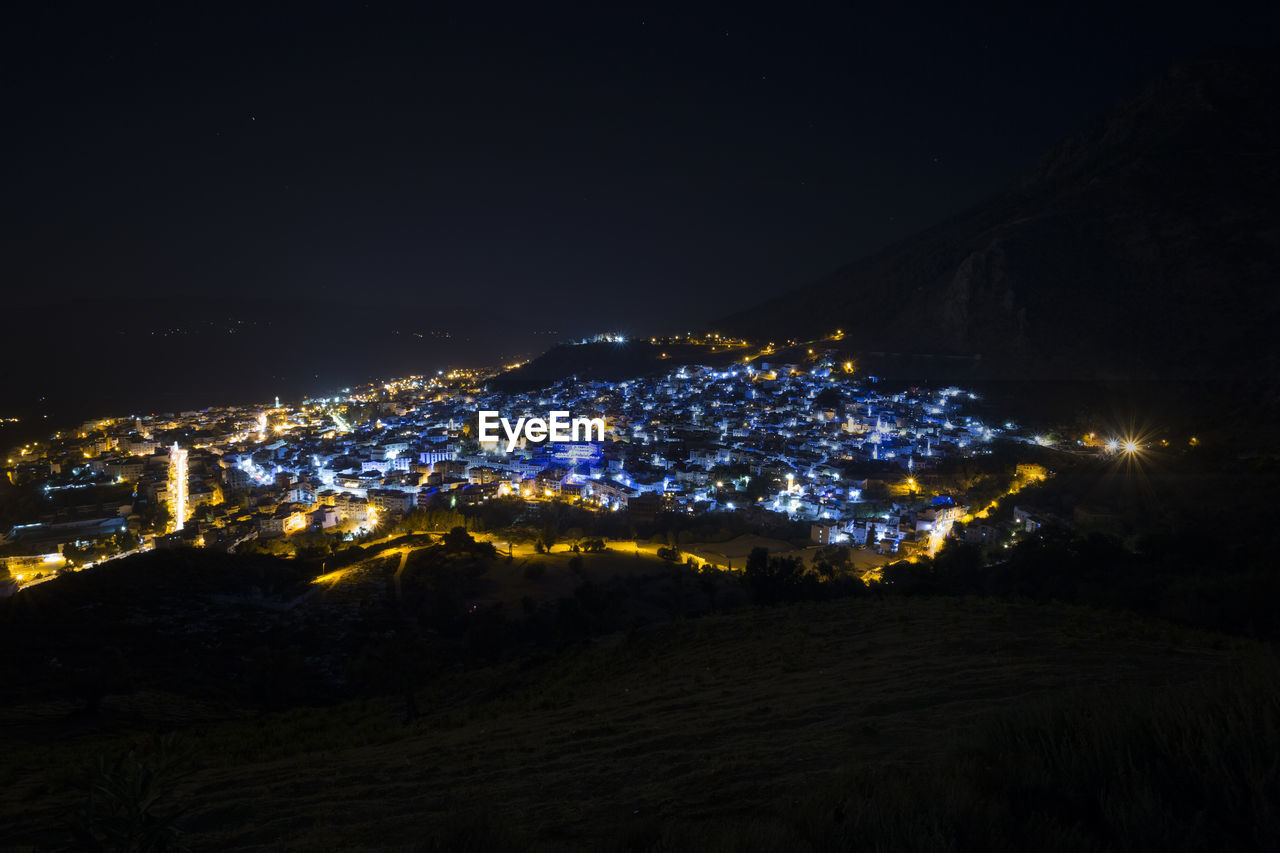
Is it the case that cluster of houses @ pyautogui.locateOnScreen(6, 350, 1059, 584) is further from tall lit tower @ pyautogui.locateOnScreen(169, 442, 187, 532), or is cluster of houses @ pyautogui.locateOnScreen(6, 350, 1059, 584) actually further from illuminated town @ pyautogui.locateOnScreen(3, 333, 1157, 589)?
tall lit tower @ pyautogui.locateOnScreen(169, 442, 187, 532)

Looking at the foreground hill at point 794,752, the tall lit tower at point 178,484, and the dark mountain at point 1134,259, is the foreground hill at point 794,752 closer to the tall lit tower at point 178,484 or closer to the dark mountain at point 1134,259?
the tall lit tower at point 178,484

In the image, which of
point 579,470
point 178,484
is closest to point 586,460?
point 579,470

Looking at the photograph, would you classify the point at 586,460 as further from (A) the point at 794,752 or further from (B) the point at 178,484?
(A) the point at 794,752

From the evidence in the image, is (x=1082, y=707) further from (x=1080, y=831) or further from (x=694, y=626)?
(x=694, y=626)

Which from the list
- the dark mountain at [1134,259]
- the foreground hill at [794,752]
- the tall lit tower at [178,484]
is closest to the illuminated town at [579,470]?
the tall lit tower at [178,484]

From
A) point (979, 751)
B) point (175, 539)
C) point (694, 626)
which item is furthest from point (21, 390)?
point (979, 751)

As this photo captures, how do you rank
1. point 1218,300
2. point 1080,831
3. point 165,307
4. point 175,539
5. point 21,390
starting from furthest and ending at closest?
point 165,307, point 21,390, point 1218,300, point 175,539, point 1080,831
